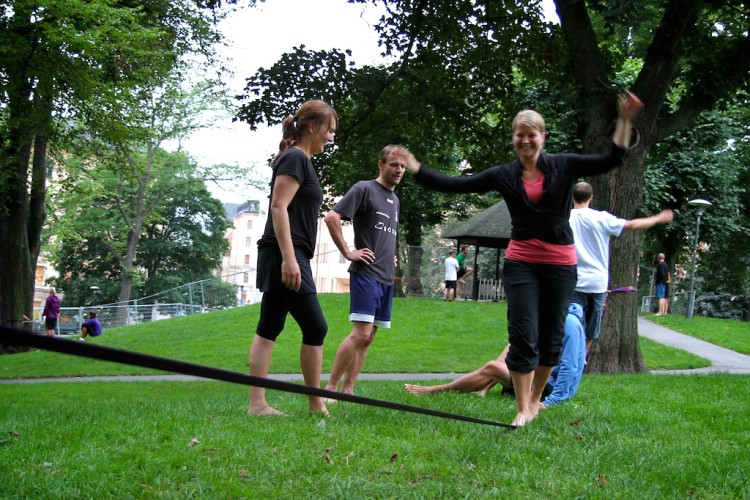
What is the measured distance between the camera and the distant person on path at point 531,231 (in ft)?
15.9

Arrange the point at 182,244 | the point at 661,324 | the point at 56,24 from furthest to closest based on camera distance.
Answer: the point at 182,244
the point at 661,324
the point at 56,24

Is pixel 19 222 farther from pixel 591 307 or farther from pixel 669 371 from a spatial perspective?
pixel 591 307

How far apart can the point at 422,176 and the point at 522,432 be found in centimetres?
172

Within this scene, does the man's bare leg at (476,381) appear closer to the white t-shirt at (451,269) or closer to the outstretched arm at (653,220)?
the outstretched arm at (653,220)

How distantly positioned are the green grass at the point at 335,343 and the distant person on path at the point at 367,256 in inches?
310

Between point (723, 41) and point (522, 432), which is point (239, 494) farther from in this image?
point (723, 41)

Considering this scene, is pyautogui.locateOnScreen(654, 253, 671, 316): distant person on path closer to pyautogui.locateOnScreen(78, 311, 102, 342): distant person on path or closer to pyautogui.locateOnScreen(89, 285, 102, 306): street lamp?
pyautogui.locateOnScreen(78, 311, 102, 342): distant person on path

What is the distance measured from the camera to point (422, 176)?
4.87 m

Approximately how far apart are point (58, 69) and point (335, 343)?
897 centimetres

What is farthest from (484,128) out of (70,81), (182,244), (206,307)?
(182,244)

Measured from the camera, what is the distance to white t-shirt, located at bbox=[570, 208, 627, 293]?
7.02m

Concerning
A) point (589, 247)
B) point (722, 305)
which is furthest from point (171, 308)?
point (589, 247)

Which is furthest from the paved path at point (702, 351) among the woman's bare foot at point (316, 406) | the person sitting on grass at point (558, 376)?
the woman's bare foot at point (316, 406)

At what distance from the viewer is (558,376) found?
249 inches
